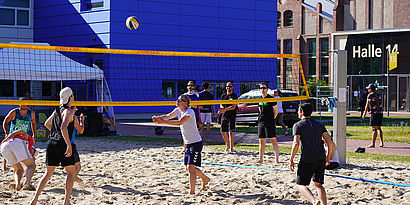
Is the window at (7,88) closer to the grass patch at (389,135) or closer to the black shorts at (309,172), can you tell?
the grass patch at (389,135)

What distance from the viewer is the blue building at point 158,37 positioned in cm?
2609

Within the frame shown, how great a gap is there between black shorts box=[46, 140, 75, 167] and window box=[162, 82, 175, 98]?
21593mm

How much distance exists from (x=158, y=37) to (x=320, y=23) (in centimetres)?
2273

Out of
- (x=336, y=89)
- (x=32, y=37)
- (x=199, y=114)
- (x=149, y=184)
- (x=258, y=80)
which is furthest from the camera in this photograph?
(x=258, y=80)

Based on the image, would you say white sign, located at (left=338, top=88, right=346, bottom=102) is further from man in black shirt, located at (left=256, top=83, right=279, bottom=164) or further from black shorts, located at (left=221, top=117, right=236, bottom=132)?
black shorts, located at (left=221, top=117, right=236, bottom=132)

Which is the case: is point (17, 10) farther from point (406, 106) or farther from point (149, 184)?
point (406, 106)

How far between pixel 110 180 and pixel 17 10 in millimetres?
23129

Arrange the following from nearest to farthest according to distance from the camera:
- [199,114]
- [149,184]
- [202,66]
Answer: [149,184] < [199,114] < [202,66]

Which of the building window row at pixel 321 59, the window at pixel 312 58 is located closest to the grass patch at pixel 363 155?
the building window row at pixel 321 59

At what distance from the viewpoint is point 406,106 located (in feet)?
116

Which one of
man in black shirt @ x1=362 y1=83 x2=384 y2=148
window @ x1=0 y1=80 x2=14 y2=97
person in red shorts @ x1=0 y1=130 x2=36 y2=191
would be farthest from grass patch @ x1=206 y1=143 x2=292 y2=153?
window @ x1=0 y1=80 x2=14 y2=97

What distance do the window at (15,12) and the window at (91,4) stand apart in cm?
404

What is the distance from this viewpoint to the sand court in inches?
264

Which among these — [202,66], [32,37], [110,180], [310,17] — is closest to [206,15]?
[202,66]
